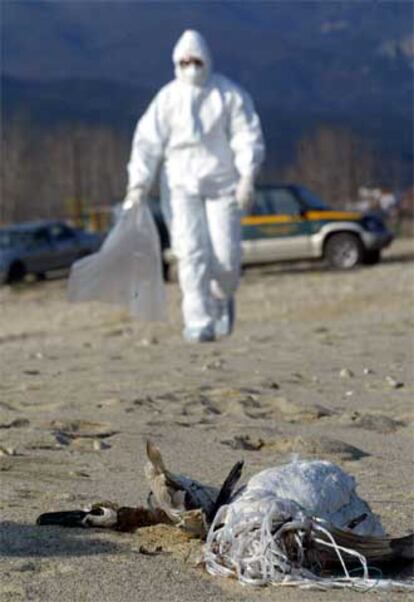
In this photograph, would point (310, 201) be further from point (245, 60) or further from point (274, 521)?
point (245, 60)

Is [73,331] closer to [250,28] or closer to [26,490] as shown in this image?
[26,490]

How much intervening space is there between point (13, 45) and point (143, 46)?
79.8 feet

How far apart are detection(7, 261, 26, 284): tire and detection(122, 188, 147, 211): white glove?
55.9 ft

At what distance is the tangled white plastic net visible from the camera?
3986mm

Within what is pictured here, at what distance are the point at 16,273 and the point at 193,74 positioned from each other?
1785 centimetres

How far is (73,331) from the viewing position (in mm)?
16406

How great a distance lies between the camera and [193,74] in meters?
10.4

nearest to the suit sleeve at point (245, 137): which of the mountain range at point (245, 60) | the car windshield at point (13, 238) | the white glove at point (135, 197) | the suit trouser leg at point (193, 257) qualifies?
the suit trouser leg at point (193, 257)

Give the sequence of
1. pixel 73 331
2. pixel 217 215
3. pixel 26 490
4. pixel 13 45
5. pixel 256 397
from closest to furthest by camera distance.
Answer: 1. pixel 26 490
2. pixel 256 397
3. pixel 217 215
4. pixel 73 331
5. pixel 13 45

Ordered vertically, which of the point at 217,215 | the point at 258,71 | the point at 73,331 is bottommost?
the point at 73,331

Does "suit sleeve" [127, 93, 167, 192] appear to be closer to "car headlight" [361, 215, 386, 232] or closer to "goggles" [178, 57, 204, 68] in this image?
"goggles" [178, 57, 204, 68]

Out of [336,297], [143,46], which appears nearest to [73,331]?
[336,297]

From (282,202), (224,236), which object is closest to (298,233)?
(282,202)

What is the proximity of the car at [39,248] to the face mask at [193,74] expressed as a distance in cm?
1736
